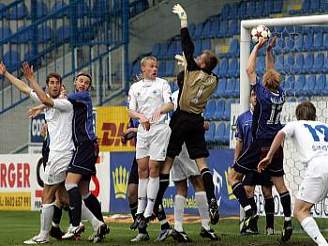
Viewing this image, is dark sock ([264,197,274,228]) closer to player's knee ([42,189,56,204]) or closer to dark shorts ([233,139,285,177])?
dark shorts ([233,139,285,177])

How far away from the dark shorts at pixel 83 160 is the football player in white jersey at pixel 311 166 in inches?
101

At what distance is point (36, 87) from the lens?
12242 millimetres

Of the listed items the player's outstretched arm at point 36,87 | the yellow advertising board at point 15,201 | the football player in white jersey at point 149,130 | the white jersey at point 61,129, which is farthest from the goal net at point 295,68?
the yellow advertising board at point 15,201

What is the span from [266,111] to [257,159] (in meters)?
0.77

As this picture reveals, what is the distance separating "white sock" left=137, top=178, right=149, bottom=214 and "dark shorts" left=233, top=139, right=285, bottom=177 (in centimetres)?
129

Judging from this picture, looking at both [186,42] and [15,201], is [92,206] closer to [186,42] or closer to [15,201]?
[186,42]

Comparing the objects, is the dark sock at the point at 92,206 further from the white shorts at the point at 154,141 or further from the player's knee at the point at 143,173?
the white shorts at the point at 154,141

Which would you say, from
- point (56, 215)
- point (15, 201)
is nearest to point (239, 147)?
point (56, 215)

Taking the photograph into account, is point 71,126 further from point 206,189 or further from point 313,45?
point 313,45

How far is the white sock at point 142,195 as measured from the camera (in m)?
13.3

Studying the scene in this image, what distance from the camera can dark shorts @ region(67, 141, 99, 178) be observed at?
12.8 meters

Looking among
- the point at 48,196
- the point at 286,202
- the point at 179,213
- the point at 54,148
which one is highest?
the point at 54,148

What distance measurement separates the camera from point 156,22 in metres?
25.5

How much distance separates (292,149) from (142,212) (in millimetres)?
3649
